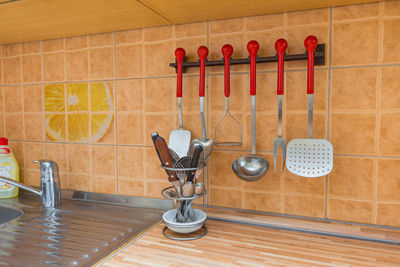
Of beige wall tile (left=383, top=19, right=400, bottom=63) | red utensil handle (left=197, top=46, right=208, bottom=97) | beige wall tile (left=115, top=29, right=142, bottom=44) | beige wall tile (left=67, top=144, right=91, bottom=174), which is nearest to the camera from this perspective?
beige wall tile (left=383, top=19, right=400, bottom=63)

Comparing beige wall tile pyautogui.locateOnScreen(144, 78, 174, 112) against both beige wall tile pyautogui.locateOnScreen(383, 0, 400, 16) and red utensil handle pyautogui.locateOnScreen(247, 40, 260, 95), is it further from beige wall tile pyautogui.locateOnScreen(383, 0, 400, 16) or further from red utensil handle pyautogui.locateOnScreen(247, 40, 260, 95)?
beige wall tile pyautogui.locateOnScreen(383, 0, 400, 16)

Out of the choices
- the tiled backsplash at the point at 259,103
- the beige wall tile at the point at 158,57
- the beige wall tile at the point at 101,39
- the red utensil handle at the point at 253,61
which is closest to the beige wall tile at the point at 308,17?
the tiled backsplash at the point at 259,103

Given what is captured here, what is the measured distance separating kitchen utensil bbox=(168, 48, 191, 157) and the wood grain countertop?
0.25m

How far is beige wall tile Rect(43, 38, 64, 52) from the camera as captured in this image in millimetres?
1065

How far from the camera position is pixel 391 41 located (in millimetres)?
718

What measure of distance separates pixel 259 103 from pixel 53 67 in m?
0.78

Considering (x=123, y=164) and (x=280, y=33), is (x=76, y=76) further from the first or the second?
(x=280, y=33)

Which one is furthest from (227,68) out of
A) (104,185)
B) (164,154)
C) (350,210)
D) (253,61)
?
(104,185)

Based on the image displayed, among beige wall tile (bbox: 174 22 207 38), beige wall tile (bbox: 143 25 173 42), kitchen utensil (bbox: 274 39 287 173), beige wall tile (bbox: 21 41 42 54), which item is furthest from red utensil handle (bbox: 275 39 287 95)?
beige wall tile (bbox: 21 41 42 54)

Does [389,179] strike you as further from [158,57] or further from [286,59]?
[158,57]

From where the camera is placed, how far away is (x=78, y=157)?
3.53ft

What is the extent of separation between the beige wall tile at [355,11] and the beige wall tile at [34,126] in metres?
1.07

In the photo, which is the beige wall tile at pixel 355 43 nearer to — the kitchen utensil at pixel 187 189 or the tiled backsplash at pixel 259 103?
the tiled backsplash at pixel 259 103

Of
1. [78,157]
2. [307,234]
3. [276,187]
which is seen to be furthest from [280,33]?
[78,157]
